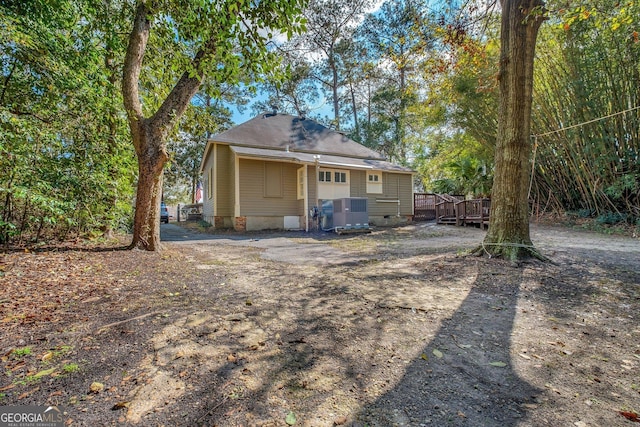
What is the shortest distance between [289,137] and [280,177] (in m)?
2.74

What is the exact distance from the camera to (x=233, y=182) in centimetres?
1207

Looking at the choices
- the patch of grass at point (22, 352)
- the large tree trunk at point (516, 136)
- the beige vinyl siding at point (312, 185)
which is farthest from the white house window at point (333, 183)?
the patch of grass at point (22, 352)

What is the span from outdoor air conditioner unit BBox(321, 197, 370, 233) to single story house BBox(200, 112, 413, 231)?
142 cm

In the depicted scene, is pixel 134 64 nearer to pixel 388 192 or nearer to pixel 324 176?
pixel 324 176

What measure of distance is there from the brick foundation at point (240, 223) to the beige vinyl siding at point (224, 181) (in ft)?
3.63

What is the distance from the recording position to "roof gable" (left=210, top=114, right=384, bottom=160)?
1277 centimetres

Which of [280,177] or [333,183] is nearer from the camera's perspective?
[280,177]

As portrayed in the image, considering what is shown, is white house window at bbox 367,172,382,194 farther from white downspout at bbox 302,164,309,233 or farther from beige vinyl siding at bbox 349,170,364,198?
white downspout at bbox 302,164,309,233

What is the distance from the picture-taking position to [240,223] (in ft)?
38.4

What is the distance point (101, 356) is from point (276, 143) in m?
12.1

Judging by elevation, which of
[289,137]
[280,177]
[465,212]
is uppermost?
[289,137]

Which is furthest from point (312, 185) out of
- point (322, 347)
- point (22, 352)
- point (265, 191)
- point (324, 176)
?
point (22, 352)

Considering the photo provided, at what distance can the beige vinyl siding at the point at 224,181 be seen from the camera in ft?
41.5

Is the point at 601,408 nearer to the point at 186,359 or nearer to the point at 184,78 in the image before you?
the point at 186,359
